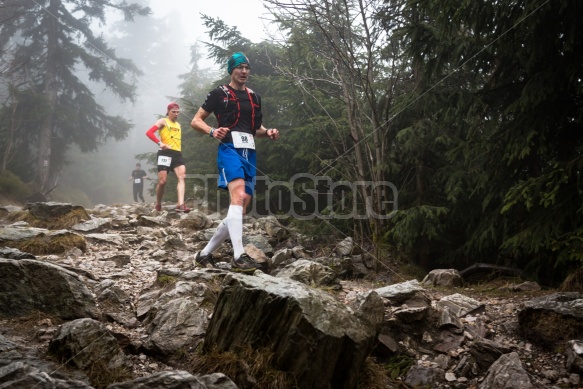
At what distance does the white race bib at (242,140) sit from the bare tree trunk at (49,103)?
23.1 metres

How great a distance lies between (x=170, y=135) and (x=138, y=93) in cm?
6864

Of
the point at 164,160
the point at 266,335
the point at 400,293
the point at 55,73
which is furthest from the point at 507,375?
the point at 55,73

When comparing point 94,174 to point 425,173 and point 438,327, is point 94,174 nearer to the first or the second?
point 425,173

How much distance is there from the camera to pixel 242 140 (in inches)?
186

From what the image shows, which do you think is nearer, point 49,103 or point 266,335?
point 266,335

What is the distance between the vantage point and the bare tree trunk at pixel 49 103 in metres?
24.0

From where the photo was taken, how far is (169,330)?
300 cm

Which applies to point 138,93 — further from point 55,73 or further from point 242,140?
point 242,140

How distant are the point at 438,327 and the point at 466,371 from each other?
1.96 feet

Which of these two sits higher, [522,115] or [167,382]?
[522,115]

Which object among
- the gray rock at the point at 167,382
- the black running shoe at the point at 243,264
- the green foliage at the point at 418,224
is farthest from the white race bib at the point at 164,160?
the gray rock at the point at 167,382

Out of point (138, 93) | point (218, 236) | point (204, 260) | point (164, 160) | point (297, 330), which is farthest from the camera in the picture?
point (138, 93)

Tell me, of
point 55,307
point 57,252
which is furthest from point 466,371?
point 57,252

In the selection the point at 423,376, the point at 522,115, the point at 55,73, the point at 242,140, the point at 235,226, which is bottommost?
the point at 423,376
